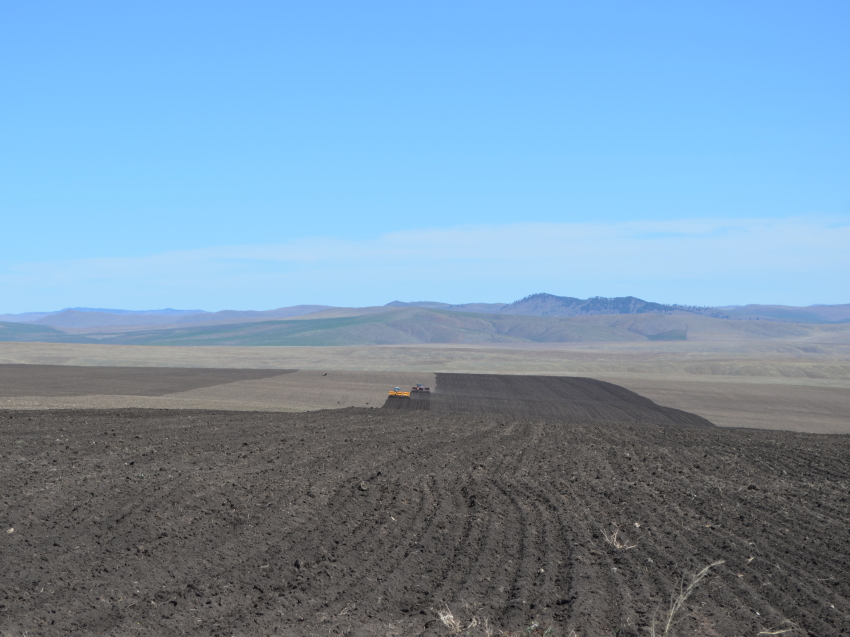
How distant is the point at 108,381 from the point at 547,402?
23386mm

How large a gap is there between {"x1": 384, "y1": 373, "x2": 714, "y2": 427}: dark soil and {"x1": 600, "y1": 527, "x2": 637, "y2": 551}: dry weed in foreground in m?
18.0

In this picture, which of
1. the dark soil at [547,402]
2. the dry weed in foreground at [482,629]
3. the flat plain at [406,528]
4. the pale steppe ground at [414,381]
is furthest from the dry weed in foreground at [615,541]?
the pale steppe ground at [414,381]

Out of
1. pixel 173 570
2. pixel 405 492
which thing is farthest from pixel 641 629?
pixel 405 492

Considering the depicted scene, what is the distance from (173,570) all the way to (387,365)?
7146 cm

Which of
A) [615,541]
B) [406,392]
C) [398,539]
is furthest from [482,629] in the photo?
[406,392]

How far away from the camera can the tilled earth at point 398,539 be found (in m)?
6.75

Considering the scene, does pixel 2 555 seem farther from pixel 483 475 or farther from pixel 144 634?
pixel 483 475

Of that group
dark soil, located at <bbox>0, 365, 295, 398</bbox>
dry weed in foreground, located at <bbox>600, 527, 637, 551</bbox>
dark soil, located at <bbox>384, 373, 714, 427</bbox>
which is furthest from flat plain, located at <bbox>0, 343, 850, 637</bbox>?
dark soil, located at <bbox>0, 365, 295, 398</bbox>

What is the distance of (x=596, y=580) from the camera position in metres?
7.69

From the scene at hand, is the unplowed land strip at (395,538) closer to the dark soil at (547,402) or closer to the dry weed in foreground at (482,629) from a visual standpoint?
the dry weed in foreground at (482,629)

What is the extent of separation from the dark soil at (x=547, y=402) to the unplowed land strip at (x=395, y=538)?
496 inches

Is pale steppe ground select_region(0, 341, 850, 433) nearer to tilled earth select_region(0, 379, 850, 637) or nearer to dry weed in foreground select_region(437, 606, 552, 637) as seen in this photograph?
tilled earth select_region(0, 379, 850, 637)

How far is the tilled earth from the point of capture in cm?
675

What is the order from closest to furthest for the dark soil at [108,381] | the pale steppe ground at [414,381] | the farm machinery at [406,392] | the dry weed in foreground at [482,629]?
the dry weed in foreground at [482,629] < the pale steppe ground at [414,381] < the dark soil at [108,381] < the farm machinery at [406,392]
